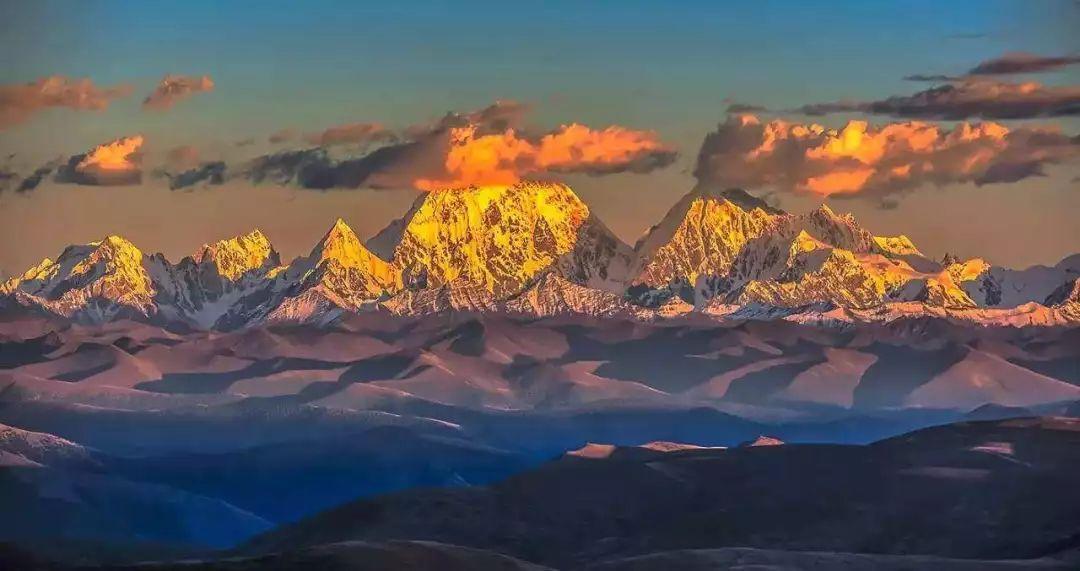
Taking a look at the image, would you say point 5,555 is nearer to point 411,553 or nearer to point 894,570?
point 411,553

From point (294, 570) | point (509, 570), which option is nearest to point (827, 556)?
point (509, 570)

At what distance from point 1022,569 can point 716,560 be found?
26.7m

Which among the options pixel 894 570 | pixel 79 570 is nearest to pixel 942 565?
pixel 894 570

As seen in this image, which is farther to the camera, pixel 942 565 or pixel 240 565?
pixel 942 565

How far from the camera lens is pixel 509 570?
182875 millimetres

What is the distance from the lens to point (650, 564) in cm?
19875

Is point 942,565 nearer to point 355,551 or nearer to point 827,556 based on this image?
point 827,556

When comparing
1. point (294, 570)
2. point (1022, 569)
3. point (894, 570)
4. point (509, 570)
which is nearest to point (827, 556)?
point (894, 570)

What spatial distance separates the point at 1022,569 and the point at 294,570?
6018cm

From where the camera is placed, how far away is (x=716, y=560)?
638 feet

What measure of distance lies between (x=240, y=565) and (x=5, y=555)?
31.7m

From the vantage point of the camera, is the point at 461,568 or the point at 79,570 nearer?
the point at 461,568

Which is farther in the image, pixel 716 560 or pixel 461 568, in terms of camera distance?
pixel 716 560

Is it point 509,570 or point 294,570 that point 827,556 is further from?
→ point 294,570
